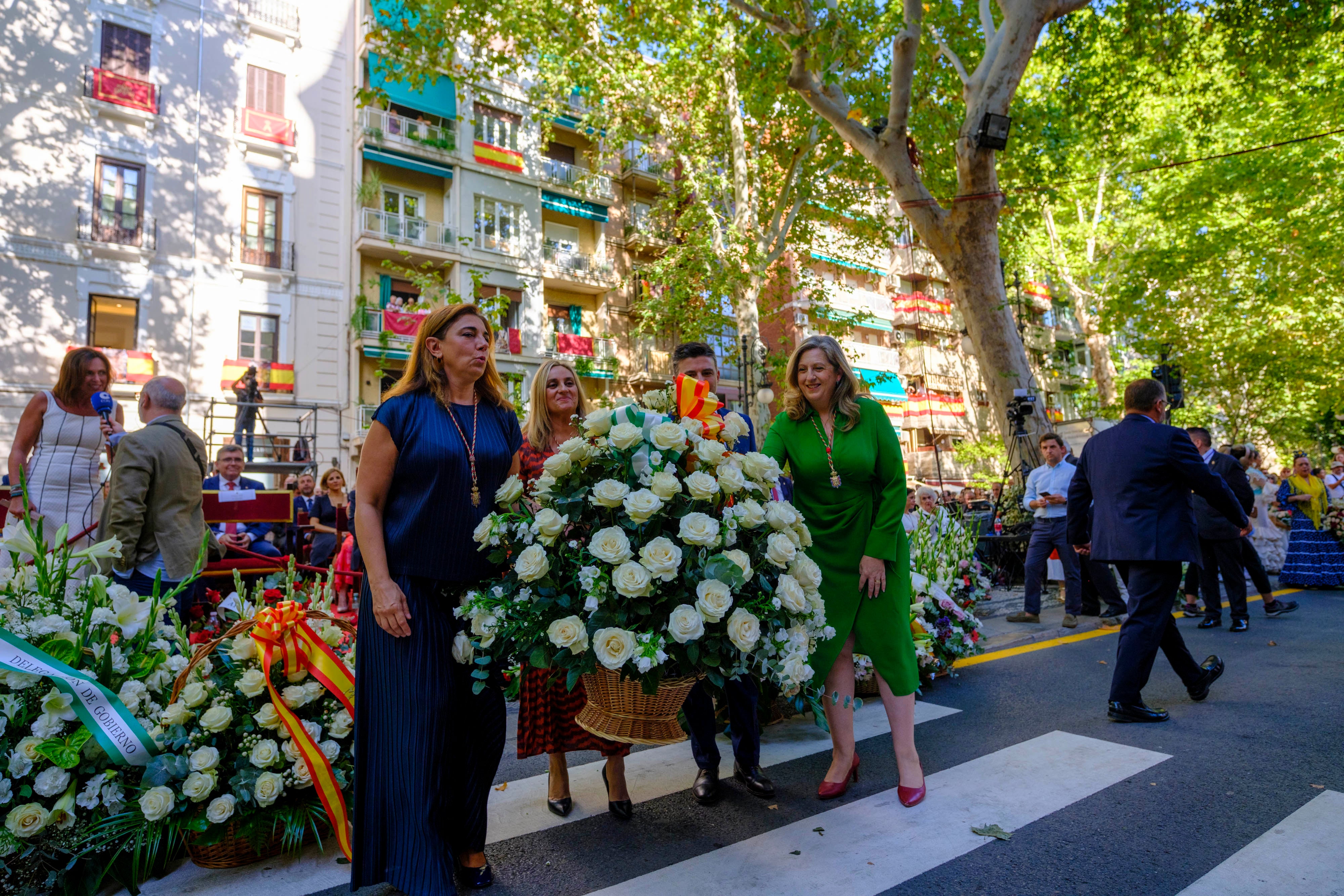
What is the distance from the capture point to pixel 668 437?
2.74 metres

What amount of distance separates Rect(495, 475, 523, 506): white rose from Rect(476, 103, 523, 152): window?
25.9m

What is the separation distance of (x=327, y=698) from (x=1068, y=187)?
100ft

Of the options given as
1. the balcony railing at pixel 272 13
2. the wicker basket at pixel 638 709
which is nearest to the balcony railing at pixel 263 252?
the balcony railing at pixel 272 13

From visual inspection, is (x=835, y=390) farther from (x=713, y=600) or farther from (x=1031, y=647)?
(x=1031, y=647)

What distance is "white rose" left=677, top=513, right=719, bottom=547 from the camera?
2.56m

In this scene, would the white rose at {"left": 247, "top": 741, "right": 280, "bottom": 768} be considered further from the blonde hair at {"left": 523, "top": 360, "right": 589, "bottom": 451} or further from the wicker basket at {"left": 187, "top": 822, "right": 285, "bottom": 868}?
the blonde hair at {"left": 523, "top": 360, "right": 589, "bottom": 451}

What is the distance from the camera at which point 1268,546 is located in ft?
39.1

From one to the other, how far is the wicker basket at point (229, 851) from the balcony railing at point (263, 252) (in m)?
21.3

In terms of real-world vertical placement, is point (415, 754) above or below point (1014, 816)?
above

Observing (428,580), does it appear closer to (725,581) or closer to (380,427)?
(380,427)

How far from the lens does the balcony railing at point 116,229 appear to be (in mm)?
19062

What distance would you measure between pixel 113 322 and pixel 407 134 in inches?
390

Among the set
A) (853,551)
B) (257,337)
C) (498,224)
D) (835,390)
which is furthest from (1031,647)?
(498,224)

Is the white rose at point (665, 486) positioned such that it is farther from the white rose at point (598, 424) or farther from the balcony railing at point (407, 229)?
the balcony railing at point (407, 229)
